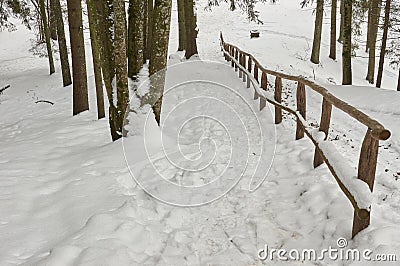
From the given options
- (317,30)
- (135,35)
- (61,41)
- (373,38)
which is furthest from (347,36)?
(61,41)

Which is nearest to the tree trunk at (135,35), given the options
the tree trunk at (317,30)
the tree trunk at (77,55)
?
the tree trunk at (77,55)

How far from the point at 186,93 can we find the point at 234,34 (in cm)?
2160

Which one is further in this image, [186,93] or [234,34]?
[234,34]

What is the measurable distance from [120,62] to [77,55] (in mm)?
4614

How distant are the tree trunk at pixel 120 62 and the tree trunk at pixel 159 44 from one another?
51cm

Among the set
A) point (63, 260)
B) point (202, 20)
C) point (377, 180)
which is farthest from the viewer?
point (202, 20)

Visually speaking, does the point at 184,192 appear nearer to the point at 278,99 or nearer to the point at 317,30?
the point at 278,99

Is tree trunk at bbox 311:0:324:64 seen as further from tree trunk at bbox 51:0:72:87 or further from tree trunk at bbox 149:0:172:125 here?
tree trunk at bbox 149:0:172:125

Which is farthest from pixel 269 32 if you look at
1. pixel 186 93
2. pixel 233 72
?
pixel 186 93

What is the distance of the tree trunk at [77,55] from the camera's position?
10000 millimetres

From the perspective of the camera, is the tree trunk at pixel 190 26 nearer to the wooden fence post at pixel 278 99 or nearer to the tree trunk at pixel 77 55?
the tree trunk at pixel 77 55

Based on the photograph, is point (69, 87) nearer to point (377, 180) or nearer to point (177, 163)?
point (177, 163)

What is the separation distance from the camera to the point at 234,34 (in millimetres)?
31828

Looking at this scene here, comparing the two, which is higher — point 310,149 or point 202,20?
point 202,20
